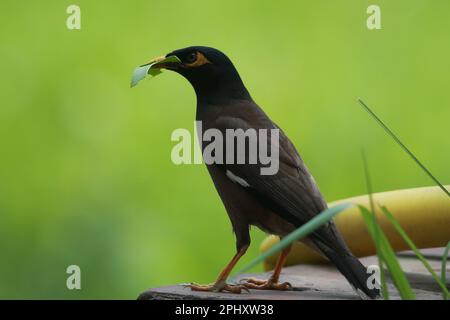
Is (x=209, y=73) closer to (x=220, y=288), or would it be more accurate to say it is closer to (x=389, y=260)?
(x=220, y=288)

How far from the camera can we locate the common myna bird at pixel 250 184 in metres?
2.33

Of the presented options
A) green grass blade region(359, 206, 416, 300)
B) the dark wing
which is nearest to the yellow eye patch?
the dark wing

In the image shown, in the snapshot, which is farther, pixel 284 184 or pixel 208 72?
pixel 208 72

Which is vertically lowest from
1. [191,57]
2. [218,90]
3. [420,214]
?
[420,214]

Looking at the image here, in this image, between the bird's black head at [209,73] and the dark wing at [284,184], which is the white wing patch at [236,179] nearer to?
the dark wing at [284,184]

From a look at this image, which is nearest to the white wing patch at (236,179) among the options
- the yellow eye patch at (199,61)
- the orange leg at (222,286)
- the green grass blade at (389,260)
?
the orange leg at (222,286)

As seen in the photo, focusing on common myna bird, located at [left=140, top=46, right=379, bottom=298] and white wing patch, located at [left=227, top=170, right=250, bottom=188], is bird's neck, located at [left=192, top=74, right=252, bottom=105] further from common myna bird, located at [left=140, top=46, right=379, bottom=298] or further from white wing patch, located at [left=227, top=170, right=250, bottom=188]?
white wing patch, located at [left=227, top=170, right=250, bottom=188]

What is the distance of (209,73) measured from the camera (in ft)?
8.68

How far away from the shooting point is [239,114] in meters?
2.62

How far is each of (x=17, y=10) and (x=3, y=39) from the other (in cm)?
25

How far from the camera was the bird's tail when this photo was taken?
7.14 ft

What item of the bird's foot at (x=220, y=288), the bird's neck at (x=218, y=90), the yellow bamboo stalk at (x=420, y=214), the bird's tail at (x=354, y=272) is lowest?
the bird's foot at (x=220, y=288)

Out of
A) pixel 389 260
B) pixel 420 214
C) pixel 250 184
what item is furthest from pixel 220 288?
pixel 389 260

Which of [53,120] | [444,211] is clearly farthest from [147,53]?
[444,211]
